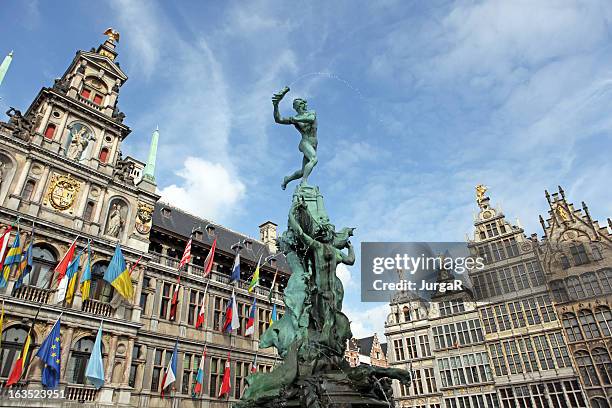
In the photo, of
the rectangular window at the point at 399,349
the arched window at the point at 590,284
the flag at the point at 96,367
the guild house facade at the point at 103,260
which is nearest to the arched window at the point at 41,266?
the guild house facade at the point at 103,260

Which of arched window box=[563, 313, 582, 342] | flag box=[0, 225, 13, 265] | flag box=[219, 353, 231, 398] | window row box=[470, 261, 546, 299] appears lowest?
flag box=[219, 353, 231, 398]

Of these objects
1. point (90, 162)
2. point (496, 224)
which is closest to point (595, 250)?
point (496, 224)

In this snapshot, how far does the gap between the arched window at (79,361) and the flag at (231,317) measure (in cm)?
828

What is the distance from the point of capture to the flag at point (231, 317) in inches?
1024

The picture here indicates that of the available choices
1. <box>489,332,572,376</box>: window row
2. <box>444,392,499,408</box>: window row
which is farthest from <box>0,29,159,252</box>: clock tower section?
<box>489,332,572,376</box>: window row

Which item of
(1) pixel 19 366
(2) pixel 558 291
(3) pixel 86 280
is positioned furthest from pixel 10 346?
(2) pixel 558 291

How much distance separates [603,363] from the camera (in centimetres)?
2944

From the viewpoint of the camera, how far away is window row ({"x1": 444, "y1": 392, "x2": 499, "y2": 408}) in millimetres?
Result: 33234

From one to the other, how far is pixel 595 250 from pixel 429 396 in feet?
63.7

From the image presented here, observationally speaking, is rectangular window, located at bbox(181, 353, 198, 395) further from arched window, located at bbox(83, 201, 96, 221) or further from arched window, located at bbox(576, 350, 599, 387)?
arched window, located at bbox(576, 350, 599, 387)

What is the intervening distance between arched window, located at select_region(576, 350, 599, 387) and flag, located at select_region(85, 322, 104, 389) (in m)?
33.6

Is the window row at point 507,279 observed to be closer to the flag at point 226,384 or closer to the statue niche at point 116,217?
the flag at point 226,384

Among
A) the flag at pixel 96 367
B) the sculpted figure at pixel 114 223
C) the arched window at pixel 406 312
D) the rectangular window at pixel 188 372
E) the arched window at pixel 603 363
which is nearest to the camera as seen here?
the flag at pixel 96 367

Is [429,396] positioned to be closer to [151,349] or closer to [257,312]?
[257,312]
